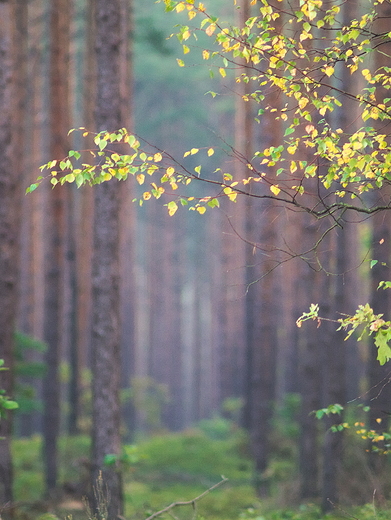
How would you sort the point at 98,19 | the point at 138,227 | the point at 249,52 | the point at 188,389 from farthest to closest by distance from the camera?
the point at 188,389 → the point at 138,227 → the point at 98,19 → the point at 249,52

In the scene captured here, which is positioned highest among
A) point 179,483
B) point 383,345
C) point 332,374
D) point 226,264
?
point 226,264

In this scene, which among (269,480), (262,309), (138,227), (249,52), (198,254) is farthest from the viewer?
(138,227)

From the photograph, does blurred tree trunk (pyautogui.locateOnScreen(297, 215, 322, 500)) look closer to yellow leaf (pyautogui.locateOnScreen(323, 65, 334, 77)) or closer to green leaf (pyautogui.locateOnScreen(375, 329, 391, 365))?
yellow leaf (pyautogui.locateOnScreen(323, 65, 334, 77))

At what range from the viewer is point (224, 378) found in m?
28.1

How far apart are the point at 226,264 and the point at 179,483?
1227 centimetres

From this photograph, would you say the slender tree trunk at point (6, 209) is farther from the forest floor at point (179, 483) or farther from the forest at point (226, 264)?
the forest floor at point (179, 483)

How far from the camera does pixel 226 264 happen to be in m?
25.2

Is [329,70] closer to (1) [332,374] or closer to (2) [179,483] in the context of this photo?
(1) [332,374]

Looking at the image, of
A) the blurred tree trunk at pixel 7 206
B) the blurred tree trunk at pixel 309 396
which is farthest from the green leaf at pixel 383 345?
the blurred tree trunk at pixel 309 396

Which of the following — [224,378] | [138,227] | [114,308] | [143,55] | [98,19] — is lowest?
[224,378]

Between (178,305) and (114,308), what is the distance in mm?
31908

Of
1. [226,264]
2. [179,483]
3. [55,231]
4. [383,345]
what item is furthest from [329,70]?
[226,264]

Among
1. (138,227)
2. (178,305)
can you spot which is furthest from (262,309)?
(138,227)

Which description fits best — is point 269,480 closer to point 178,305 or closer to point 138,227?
point 178,305
